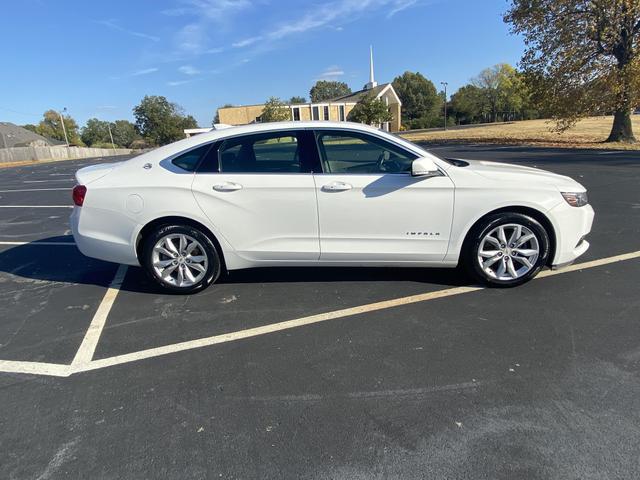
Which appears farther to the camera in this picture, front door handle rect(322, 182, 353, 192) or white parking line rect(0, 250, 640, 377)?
front door handle rect(322, 182, 353, 192)

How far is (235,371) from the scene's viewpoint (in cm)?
281

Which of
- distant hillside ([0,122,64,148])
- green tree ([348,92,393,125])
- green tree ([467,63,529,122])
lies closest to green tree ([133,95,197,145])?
distant hillside ([0,122,64,148])

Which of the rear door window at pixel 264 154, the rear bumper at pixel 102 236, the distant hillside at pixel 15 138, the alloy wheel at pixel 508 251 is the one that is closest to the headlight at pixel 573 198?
the alloy wheel at pixel 508 251

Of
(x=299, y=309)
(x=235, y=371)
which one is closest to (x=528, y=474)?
(x=235, y=371)

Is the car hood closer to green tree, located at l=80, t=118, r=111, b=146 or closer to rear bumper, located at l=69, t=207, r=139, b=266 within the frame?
rear bumper, located at l=69, t=207, r=139, b=266

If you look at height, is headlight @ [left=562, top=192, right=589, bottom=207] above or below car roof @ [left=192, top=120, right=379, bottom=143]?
below

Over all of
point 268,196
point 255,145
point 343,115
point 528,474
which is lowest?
point 528,474

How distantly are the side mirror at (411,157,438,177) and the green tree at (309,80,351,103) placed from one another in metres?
141

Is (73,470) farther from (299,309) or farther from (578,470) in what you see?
(578,470)

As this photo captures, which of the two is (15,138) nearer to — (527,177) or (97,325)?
(97,325)

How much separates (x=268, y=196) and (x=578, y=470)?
9.73 feet

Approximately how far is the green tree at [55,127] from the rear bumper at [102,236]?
11724 centimetres

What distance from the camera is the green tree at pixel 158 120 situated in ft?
291

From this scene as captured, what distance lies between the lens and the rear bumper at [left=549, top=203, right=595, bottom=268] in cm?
378
